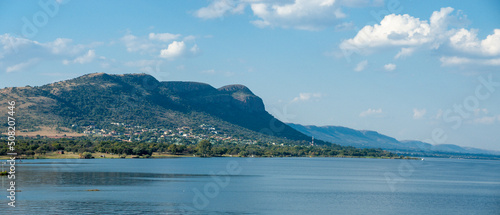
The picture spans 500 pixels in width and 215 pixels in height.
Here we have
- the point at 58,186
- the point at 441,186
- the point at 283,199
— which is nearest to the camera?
the point at 283,199

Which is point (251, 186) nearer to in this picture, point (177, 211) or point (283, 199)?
point (283, 199)

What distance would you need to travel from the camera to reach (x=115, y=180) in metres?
97.3

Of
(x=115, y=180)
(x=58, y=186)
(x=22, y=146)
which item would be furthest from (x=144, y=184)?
(x=22, y=146)

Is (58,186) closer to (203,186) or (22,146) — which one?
(203,186)

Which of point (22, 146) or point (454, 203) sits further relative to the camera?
point (22, 146)

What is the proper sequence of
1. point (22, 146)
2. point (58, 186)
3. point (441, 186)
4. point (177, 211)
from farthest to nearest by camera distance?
point (22, 146), point (441, 186), point (58, 186), point (177, 211)

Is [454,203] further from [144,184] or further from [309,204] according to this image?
[144,184]

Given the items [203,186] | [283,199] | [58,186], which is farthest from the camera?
[203,186]

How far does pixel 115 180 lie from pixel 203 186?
18.3 m

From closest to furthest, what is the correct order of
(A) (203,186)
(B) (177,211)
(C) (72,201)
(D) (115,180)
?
(B) (177,211) < (C) (72,201) < (A) (203,186) < (D) (115,180)

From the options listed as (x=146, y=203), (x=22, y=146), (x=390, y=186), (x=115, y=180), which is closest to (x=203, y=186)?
(x=115, y=180)

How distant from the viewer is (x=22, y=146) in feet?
570

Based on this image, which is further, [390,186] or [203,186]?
[390,186]

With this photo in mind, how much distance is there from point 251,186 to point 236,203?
2469 cm
